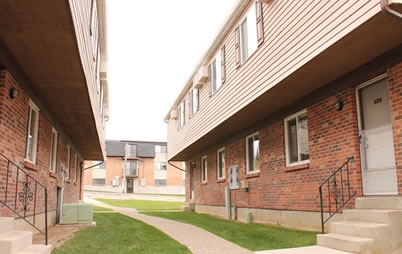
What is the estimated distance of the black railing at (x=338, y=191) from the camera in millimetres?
7602

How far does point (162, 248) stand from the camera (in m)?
7.25

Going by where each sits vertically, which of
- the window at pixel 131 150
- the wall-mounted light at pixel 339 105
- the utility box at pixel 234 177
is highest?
the window at pixel 131 150

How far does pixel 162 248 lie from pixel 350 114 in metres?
4.38

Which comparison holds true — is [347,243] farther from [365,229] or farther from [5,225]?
[5,225]

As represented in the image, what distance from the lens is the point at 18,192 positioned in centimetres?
800

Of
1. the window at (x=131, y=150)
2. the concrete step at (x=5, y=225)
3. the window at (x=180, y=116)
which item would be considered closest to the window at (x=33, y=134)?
the concrete step at (x=5, y=225)

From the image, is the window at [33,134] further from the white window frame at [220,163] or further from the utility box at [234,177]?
the white window frame at [220,163]

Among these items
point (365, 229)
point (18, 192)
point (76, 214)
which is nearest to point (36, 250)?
point (18, 192)

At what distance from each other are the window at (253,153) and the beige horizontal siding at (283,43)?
4.18 ft

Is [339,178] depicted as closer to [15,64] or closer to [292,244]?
[292,244]

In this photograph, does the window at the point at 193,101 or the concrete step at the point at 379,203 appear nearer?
the concrete step at the point at 379,203

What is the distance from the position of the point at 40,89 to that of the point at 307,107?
20.0 ft

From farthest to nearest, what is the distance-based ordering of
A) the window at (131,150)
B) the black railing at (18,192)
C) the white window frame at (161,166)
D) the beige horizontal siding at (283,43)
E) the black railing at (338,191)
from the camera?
the white window frame at (161,166), the window at (131,150), the black railing at (338,191), the black railing at (18,192), the beige horizontal siding at (283,43)

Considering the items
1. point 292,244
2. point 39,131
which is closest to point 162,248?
point 292,244
